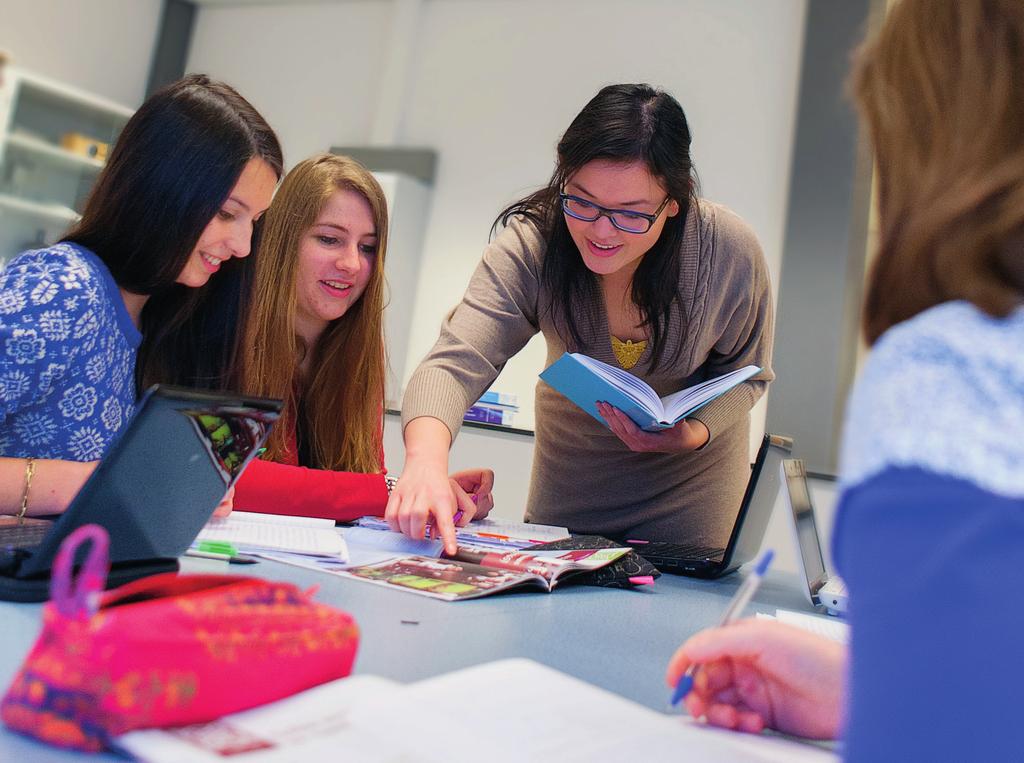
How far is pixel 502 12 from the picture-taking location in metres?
4.71

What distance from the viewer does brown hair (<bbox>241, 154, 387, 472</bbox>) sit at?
1.80m

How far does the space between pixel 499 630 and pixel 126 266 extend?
0.86 m

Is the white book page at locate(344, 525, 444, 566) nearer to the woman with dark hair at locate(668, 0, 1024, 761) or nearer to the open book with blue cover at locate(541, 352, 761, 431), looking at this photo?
the open book with blue cover at locate(541, 352, 761, 431)

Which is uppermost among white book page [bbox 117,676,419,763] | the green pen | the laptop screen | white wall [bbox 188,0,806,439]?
white wall [bbox 188,0,806,439]

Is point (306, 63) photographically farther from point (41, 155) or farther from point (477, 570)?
point (477, 570)

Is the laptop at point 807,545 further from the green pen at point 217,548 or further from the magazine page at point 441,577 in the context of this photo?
the green pen at point 217,548

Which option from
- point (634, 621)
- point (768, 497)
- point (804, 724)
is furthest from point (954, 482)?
point (768, 497)

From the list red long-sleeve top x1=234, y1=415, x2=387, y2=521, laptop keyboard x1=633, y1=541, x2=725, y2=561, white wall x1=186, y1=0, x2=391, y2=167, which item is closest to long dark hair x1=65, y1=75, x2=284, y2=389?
red long-sleeve top x1=234, y1=415, x2=387, y2=521

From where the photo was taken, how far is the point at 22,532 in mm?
887

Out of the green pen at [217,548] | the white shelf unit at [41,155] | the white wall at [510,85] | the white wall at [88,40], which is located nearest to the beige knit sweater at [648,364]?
the green pen at [217,548]

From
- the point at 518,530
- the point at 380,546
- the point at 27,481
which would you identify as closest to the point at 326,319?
the point at 518,530

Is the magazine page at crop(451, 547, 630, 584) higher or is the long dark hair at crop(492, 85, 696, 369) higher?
the long dark hair at crop(492, 85, 696, 369)

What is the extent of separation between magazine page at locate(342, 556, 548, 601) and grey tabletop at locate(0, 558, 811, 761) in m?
0.02

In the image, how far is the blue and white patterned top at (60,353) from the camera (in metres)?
1.19
